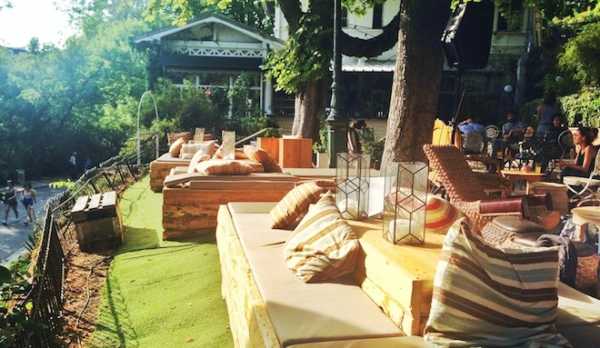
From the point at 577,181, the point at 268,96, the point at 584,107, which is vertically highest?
the point at 268,96

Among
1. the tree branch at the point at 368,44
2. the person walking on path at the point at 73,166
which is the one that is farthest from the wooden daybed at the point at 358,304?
the person walking on path at the point at 73,166

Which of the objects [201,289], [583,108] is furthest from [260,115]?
[201,289]

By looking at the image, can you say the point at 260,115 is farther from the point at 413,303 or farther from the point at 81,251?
the point at 413,303

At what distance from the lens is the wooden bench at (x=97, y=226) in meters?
6.10

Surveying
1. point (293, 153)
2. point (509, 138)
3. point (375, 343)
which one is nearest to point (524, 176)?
point (293, 153)

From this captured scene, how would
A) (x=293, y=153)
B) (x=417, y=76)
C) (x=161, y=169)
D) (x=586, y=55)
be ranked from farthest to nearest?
(x=586, y=55), (x=161, y=169), (x=293, y=153), (x=417, y=76)

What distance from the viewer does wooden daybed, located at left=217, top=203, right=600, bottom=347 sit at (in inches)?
85.7

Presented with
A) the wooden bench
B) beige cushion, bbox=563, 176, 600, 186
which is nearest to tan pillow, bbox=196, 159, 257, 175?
the wooden bench

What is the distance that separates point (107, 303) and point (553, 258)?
145 inches

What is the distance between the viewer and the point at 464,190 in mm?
5016

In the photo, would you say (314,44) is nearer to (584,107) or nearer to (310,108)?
(310,108)

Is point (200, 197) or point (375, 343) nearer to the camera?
point (375, 343)

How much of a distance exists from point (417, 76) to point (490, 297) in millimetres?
4716

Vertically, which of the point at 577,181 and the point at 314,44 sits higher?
the point at 314,44
